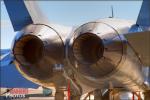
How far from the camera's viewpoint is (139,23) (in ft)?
22.4

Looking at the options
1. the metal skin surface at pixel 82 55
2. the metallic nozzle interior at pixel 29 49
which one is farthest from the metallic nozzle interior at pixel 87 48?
the metallic nozzle interior at pixel 29 49

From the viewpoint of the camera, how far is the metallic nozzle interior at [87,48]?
263 inches

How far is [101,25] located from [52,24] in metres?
1.37

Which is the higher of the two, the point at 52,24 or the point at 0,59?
the point at 52,24

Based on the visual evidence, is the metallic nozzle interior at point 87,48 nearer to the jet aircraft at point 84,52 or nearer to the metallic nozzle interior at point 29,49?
the jet aircraft at point 84,52

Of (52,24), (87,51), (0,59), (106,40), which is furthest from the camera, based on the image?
(0,59)

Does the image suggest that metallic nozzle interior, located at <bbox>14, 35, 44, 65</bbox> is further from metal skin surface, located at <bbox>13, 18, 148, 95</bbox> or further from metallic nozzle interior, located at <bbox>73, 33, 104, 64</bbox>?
metallic nozzle interior, located at <bbox>73, 33, 104, 64</bbox>

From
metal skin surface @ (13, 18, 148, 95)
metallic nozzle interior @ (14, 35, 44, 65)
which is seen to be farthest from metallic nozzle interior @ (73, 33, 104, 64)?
metallic nozzle interior @ (14, 35, 44, 65)

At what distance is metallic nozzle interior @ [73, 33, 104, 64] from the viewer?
21.9 ft

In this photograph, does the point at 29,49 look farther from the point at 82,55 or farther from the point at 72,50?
the point at 82,55

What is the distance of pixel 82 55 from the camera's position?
266 inches

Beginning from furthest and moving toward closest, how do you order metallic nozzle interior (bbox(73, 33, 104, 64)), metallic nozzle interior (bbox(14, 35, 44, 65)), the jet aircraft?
1. metallic nozzle interior (bbox(14, 35, 44, 65))
2. metallic nozzle interior (bbox(73, 33, 104, 64))
3. the jet aircraft

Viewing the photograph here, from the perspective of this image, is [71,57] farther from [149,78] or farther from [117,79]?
[149,78]

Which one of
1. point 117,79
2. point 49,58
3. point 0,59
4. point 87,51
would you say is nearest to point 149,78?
point 117,79
